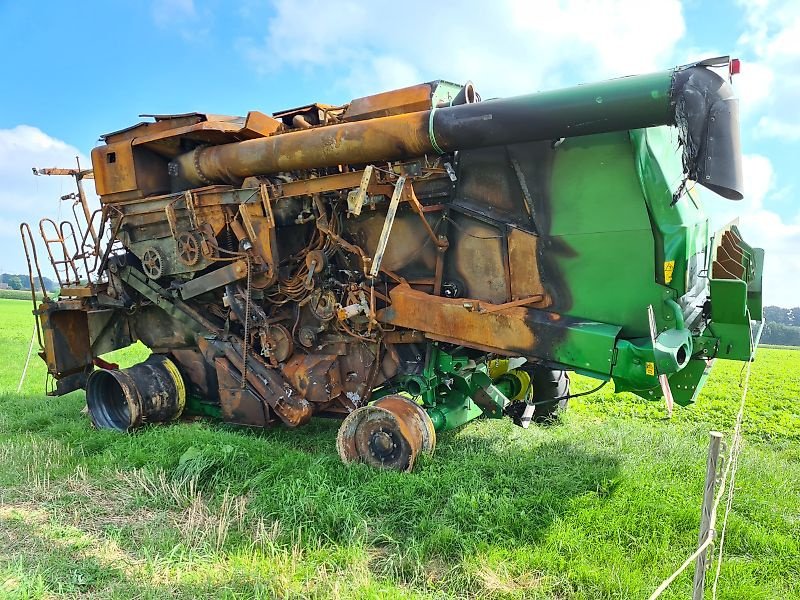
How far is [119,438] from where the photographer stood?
6.31 m

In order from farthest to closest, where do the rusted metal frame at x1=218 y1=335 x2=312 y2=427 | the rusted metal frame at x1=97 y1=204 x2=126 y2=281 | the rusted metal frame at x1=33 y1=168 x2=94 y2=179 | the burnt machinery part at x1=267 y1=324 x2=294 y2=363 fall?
the rusted metal frame at x1=33 y1=168 x2=94 y2=179 → the rusted metal frame at x1=97 y1=204 x2=126 y2=281 → the burnt machinery part at x1=267 y1=324 x2=294 y2=363 → the rusted metal frame at x1=218 y1=335 x2=312 y2=427

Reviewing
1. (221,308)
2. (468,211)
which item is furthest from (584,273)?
(221,308)

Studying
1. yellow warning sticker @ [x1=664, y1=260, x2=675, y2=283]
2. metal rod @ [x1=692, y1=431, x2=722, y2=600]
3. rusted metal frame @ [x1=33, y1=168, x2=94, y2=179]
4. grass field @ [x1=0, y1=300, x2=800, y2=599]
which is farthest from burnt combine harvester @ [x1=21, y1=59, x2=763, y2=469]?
metal rod @ [x1=692, y1=431, x2=722, y2=600]

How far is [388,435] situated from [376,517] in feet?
3.02

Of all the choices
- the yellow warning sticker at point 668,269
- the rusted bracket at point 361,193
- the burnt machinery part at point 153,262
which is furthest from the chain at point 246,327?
the yellow warning sticker at point 668,269

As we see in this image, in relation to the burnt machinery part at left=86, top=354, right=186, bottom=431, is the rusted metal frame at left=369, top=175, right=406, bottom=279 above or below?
above

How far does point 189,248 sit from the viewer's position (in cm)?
666

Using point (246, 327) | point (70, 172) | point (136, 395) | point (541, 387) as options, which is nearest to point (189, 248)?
point (246, 327)

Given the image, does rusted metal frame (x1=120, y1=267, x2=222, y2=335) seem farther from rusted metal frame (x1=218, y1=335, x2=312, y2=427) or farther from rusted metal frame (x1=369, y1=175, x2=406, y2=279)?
rusted metal frame (x1=369, y1=175, x2=406, y2=279)

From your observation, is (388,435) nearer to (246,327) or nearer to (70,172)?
(246,327)

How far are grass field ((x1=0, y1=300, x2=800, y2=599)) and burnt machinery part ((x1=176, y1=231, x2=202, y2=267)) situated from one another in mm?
1885

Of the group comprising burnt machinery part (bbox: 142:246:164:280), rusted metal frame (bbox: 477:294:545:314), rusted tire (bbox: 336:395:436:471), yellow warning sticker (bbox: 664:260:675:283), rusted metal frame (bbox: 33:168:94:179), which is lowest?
rusted tire (bbox: 336:395:436:471)

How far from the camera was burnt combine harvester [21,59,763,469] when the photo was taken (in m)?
4.62

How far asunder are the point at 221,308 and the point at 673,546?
524 centimetres
